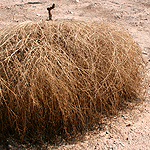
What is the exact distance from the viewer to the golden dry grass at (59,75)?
1.91 metres

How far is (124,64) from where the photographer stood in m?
2.34

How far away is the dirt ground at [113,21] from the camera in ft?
7.13

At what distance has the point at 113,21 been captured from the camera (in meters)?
5.71

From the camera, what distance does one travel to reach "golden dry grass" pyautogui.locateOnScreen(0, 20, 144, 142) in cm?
191

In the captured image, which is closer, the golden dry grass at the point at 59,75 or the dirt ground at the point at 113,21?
the golden dry grass at the point at 59,75

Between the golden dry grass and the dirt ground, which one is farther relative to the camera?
the dirt ground

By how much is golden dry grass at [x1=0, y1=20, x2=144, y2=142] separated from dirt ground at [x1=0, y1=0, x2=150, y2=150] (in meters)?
0.15

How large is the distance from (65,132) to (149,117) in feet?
3.39

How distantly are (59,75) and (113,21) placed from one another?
4173mm

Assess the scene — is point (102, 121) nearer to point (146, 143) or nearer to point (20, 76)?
point (146, 143)

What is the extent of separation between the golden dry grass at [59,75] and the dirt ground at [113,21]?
15 centimetres

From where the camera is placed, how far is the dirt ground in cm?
217

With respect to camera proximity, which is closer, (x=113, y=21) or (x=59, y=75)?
(x=59, y=75)

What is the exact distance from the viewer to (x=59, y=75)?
195 centimetres
